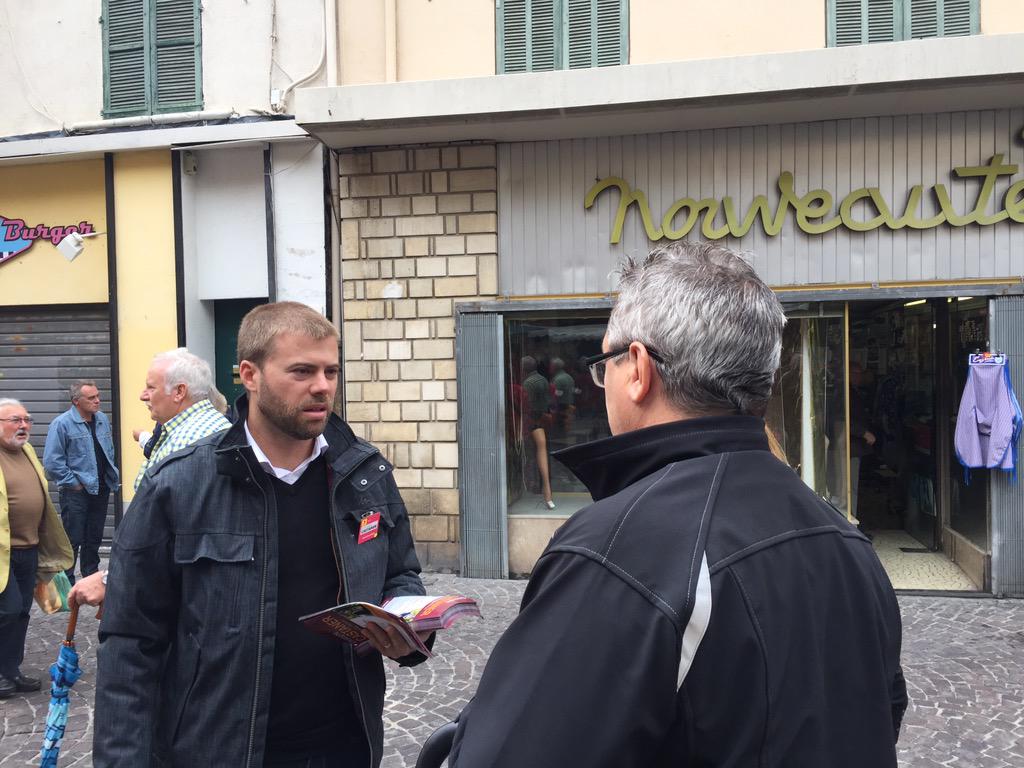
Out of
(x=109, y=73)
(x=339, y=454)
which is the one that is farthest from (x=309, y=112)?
(x=339, y=454)

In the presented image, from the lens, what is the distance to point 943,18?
7.79m

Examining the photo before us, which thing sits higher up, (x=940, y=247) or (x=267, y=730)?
(x=940, y=247)

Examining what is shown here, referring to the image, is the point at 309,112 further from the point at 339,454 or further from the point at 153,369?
the point at 339,454

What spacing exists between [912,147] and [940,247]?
91cm

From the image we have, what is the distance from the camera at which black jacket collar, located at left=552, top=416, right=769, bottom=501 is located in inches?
52.8

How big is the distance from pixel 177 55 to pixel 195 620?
28.4ft

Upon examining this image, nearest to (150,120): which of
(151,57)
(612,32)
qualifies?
(151,57)

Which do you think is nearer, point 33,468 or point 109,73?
point 33,468

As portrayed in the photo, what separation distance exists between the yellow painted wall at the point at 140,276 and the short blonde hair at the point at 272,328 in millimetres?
7360

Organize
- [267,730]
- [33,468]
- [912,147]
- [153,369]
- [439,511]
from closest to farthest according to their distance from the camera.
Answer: [267,730] < [153,369] < [33,468] < [912,147] < [439,511]

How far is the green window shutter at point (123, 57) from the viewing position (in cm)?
939

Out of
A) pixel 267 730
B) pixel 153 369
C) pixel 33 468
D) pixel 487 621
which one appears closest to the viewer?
pixel 267 730

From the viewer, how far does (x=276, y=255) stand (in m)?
9.12

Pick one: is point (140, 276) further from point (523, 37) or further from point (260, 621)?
point (260, 621)
